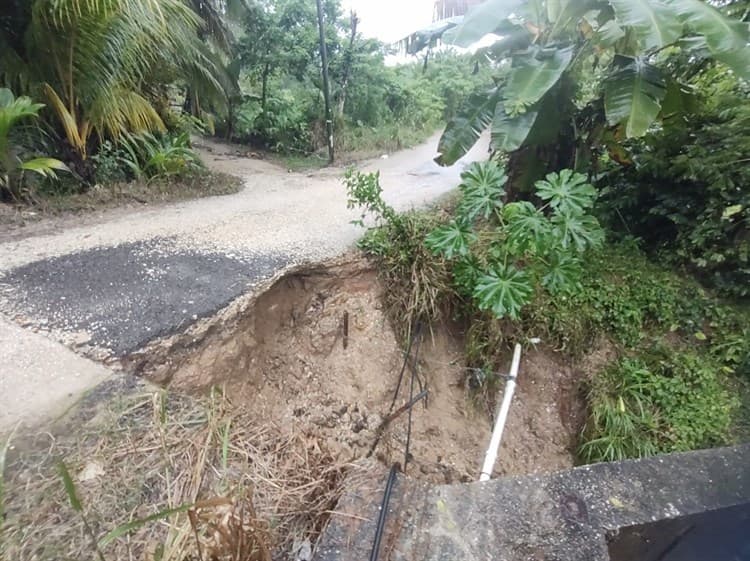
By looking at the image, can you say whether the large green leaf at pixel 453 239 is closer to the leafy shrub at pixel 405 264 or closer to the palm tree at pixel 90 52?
the leafy shrub at pixel 405 264

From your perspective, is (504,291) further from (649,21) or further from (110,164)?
(110,164)

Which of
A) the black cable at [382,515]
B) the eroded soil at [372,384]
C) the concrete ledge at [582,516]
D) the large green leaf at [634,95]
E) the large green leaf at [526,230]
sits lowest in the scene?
the eroded soil at [372,384]

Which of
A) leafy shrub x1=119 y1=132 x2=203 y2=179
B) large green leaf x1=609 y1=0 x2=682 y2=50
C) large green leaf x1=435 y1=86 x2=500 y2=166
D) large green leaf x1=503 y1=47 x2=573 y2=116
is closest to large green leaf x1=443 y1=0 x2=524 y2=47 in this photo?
large green leaf x1=503 y1=47 x2=573 y2=116

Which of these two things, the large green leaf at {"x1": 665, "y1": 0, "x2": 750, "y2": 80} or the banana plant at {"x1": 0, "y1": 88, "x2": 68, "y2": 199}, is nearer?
the large green leaf at {"x1": 665, "y1": 0, "x2": 750, "y2": 80}

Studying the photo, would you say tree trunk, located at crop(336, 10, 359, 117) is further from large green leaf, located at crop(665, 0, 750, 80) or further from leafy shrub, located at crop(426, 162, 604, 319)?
large green leaf, located at crop(665, 0, 750, 80)

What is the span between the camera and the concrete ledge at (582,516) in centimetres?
149

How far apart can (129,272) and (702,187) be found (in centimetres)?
433

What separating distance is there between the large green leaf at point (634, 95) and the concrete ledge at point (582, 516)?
2061 millimetres

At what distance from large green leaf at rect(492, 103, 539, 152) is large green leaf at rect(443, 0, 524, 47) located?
0.58m

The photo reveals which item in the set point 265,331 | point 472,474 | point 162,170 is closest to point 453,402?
point 472,474

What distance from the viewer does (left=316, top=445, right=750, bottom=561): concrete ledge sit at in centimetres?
149

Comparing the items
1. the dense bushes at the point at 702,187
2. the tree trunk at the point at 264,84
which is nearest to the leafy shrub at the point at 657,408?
the dense bushes at the point at 702,187

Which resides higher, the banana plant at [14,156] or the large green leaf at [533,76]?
the large green leaf at [533,76]

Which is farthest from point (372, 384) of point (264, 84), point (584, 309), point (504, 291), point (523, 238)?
point (264, 84)
